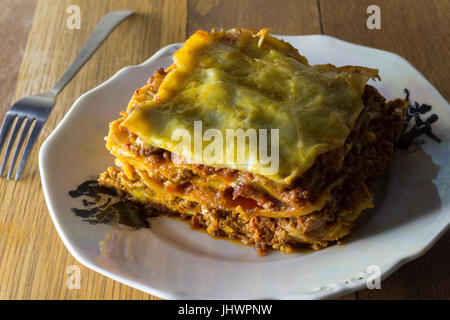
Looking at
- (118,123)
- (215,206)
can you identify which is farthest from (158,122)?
(215,206)

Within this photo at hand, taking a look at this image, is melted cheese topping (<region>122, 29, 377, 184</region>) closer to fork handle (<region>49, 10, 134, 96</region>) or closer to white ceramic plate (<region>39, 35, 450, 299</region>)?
white ceramic plate (<region>39, 35, 450, 299</region>)

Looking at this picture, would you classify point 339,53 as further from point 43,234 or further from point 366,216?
point 43,234
